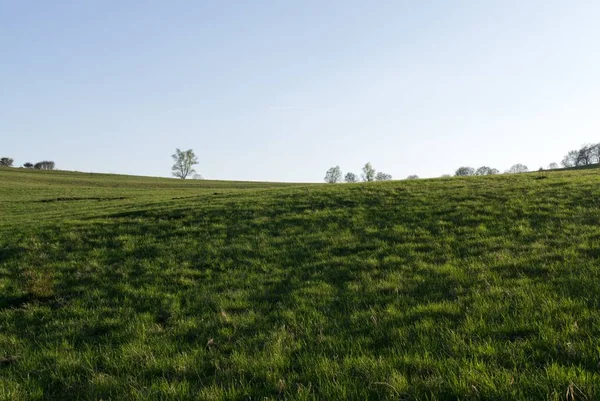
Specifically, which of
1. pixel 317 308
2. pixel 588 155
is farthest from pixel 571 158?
pixel 317 308

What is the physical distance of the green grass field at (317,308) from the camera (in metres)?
5.64

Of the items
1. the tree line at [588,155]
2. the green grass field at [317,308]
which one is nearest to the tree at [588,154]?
the tree line at [588,155]

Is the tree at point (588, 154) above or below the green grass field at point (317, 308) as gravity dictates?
above

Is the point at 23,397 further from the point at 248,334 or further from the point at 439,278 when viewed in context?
the point at 439,278

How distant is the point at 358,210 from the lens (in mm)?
20531

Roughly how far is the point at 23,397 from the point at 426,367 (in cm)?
613

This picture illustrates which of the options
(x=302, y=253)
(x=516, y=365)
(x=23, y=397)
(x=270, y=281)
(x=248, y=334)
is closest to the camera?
(x=516, y=365)

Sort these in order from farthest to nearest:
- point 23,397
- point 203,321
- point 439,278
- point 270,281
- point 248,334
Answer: point 270,281 → point 439,278 → point 203,321 → point 248,334 → point 23,397

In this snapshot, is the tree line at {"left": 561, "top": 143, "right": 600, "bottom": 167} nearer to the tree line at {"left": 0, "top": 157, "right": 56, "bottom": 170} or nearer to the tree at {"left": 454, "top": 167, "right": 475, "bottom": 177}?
the tree at {"left": 454, "top": 167, "right": 475, "bottom": 177}

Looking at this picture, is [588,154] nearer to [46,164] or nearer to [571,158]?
[571,158]

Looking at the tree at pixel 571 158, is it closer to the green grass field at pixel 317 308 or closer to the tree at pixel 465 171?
the tree at pixel 465 171

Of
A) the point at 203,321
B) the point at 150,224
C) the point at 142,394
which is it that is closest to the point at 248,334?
→ the point at 203,321

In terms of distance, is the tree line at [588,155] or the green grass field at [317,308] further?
the tree line at [588,155]

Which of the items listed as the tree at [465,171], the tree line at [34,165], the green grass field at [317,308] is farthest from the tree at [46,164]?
the green grass field at [317,308]
